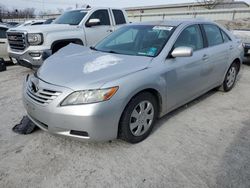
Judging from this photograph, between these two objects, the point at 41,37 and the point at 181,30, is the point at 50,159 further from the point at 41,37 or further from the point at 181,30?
the point at 41,37

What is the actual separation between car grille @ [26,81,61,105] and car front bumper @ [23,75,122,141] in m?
0.04

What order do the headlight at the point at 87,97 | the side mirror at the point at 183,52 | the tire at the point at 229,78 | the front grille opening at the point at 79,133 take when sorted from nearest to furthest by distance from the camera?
the headlight at the point at 87,97 < the front grille opening at the point at 79,133 < the side mirror at the point at 183,52 < the tire at the point at 229,78

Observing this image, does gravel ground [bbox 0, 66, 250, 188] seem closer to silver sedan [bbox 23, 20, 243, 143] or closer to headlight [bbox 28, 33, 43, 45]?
silver sedan [bbox 23, 20, 243, 143]

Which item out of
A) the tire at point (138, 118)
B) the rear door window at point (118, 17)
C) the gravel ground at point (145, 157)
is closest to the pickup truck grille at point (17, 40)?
the gravel ground at point (145, 157)

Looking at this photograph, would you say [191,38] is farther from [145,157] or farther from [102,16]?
[102,16]

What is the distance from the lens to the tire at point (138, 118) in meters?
2.85

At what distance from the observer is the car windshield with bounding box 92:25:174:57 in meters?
3.43

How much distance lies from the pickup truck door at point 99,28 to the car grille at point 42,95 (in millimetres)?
4174

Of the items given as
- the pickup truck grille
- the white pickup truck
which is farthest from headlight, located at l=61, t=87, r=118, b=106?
the pickup truck grille

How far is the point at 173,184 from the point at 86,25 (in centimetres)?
559

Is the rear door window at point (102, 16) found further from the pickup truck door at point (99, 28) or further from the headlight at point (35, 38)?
the headlight at point (35, 38)

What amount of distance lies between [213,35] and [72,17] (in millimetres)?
4517

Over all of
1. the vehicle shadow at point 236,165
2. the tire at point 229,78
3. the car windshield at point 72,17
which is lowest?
the vehicle shadow at point 236,165

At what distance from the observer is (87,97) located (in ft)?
8.37
